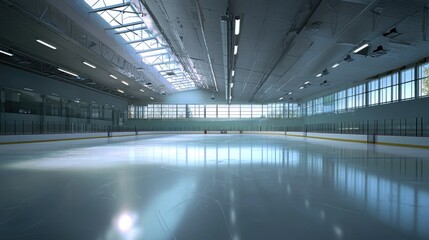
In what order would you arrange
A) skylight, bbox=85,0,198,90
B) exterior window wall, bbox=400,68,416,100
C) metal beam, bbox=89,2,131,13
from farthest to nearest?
exterior window wall, bbox=400,68,416,100 → skylight, bbox=85,0,198,90 → metal beam, bbox=89,2,131,13

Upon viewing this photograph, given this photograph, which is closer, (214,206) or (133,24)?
(214,206)

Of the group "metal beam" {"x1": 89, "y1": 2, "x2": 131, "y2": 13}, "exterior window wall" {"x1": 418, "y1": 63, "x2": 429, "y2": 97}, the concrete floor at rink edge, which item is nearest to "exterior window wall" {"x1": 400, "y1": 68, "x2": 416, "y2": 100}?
"exterior window wall" {"x1": 418, "y1": 63, "x2": 429, "y2": 97}

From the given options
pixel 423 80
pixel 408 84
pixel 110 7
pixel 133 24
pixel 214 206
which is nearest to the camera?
pixel 214 206

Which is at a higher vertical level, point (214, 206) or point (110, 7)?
point (110, 7)

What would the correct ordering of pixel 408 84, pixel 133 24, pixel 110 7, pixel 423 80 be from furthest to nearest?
pixel 408 84
pixel 423 80
pixel 133 24
pixel 110 7

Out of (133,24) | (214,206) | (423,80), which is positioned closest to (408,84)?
(423,80)

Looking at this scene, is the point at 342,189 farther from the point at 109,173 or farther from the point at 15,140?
the point at 15,140

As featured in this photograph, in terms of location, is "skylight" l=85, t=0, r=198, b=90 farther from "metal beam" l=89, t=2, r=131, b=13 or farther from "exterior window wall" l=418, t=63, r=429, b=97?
"exterior window wall" l=418, t=63, r=429, b=97

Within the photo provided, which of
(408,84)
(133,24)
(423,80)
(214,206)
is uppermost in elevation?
(133,24)

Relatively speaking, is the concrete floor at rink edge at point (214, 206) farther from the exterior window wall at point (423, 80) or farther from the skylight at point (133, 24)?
the exterior window wall at point (423, 80)

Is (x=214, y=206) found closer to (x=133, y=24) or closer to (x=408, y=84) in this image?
(x=133, y=24)

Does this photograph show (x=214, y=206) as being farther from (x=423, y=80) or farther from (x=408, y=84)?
(x=408, y=84)

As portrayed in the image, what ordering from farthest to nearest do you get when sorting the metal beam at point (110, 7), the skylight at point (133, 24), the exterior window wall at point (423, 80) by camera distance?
the exterior window wall at point (423, 80), the skylight at point (133, 24), the metal beam at point (110, 7)

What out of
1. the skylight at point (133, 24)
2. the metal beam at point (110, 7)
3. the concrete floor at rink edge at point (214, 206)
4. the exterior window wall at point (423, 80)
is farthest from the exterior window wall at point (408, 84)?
the metal beam at point (110, 7)
